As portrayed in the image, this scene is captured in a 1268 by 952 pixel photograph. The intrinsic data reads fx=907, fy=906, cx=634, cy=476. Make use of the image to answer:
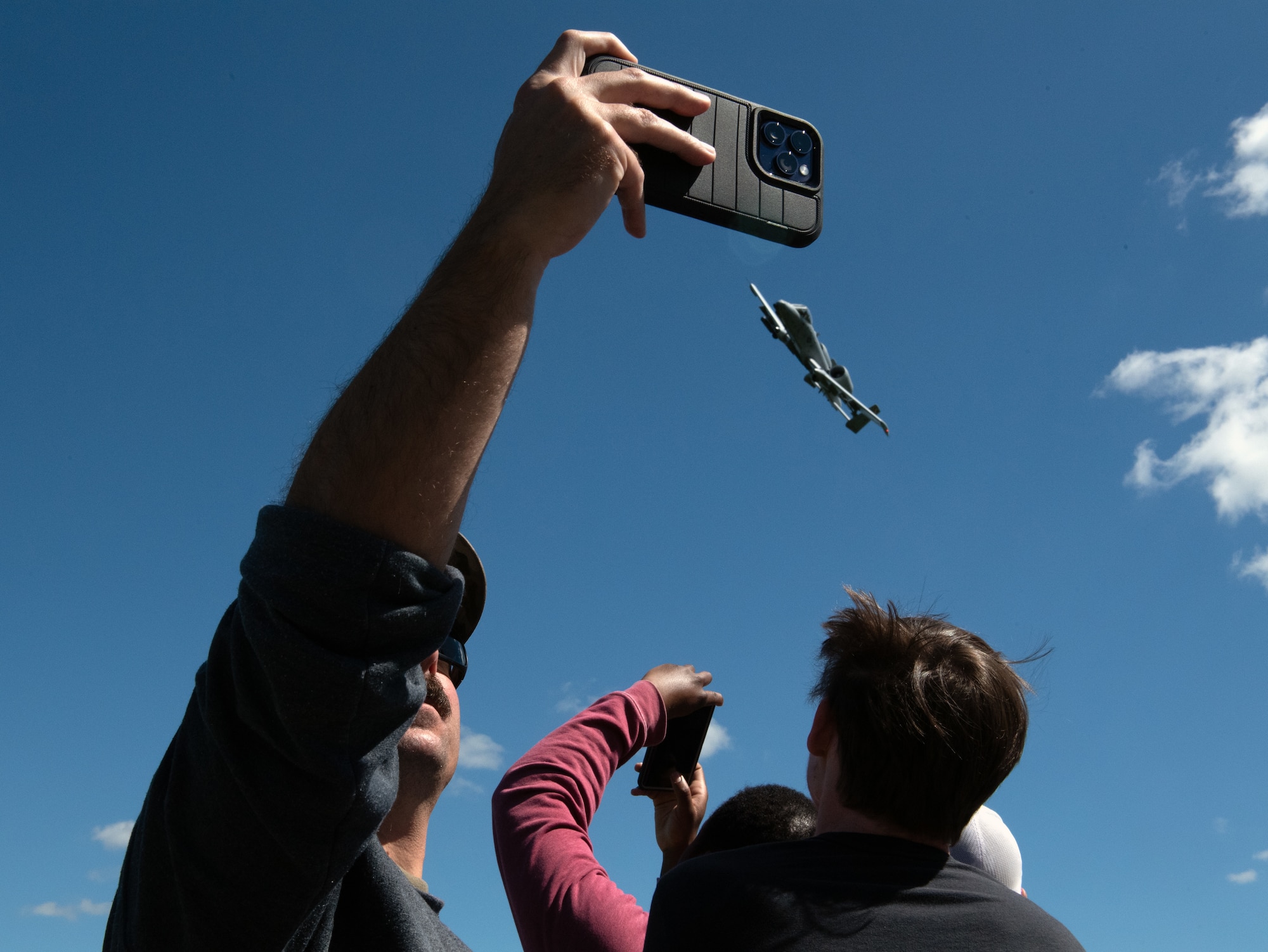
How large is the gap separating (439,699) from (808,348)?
1885 centimetres

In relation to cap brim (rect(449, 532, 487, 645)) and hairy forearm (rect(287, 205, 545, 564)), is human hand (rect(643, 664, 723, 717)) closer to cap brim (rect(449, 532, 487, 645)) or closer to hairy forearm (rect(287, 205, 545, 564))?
cap brim (rect(449, 532, 487, 645))

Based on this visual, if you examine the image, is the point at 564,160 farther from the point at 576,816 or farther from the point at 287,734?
the point at 576,816

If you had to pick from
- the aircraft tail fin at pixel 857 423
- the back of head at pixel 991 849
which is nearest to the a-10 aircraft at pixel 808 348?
the aircraft tail fin at pixel 857 423

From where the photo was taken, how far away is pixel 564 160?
1.44 metres

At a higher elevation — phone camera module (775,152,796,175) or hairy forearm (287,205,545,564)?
phone camera module (775,152,796,175)

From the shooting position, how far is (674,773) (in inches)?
136

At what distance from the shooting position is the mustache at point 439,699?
10.2 feet

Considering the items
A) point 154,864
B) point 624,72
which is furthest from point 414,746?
point 624,72

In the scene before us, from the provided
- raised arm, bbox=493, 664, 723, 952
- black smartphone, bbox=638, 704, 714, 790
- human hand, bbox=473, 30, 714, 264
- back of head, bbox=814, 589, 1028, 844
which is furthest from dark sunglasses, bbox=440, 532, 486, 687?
human hand, bbox=473, 30, 714, 264

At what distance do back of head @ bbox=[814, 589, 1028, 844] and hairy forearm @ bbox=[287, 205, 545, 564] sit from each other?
1.49 m

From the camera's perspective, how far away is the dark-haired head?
10.4 feet

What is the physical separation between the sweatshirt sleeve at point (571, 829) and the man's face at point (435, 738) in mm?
320

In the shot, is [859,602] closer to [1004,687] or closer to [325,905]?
[1004,687]

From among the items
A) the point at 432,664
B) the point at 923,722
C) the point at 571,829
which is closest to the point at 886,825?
the point at 923,722
